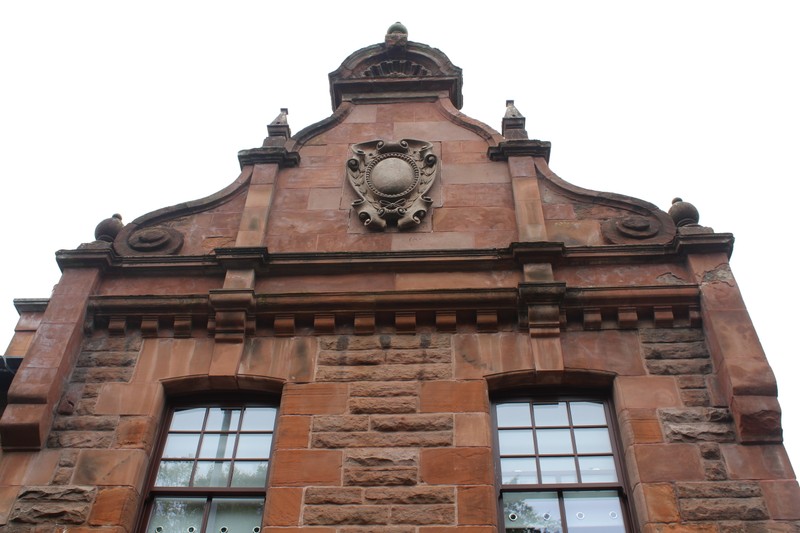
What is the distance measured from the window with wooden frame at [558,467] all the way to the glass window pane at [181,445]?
309 cm

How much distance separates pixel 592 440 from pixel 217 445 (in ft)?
12.5

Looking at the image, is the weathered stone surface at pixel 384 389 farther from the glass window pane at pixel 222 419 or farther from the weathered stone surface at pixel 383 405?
the glass window pane at pixel 222 419

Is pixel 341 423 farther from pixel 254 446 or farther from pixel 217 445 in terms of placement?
pixel 217 445

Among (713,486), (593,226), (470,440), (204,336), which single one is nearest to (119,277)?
(204,336)

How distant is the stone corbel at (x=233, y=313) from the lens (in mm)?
8984

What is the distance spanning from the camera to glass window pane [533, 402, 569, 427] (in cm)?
837

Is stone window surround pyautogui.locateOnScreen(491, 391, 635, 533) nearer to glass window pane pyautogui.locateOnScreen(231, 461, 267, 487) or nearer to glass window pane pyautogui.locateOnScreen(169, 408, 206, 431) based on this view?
glass window pane pyautogui.locateOnScreen(231, 461, 267, 487)

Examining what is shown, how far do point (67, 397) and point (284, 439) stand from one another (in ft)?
7.94

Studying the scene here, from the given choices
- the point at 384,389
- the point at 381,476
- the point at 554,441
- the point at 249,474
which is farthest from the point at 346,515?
the point at 554,441

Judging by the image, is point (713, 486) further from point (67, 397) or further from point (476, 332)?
point (67, 397)

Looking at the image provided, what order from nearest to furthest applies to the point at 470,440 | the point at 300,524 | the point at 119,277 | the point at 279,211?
1. the point at 300,524
2. the point at 470,440
3. the point at 119,277
4. the point at 279,211

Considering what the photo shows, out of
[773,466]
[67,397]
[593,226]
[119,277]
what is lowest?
[773,466]

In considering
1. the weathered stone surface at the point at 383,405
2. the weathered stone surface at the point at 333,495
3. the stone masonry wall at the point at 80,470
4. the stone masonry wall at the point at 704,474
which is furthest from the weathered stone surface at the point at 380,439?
the stone masonry wall at the point at 704,474

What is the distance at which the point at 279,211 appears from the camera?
1084 centimetres
